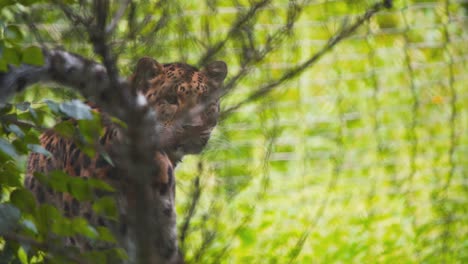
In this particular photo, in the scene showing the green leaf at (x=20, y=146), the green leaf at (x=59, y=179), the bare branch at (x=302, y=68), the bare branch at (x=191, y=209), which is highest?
the bare branch at (x=302, y=68)

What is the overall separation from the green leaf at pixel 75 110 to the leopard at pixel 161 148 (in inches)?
13.1

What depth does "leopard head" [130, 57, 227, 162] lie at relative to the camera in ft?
5.27

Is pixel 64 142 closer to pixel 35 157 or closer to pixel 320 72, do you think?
pixel 35 157

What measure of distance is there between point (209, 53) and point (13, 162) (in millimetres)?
374

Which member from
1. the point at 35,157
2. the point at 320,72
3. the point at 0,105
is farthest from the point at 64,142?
the point at 320,72

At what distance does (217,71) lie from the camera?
65.5 inches

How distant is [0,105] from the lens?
1.30 m

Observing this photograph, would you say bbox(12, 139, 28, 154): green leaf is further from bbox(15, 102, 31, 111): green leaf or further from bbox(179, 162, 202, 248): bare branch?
bbox(179, 162, 202, 248): bare branch

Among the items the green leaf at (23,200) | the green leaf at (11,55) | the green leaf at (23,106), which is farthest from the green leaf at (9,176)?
the green leaf at (11,55)

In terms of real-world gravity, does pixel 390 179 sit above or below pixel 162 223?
below

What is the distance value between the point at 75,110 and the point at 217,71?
0.58m

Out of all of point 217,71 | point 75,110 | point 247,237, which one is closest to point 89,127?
point 75,110

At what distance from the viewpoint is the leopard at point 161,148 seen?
5.11ft

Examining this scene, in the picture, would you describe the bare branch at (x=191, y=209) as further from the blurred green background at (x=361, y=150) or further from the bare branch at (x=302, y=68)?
the blurred green background at (x=361, y=150)
